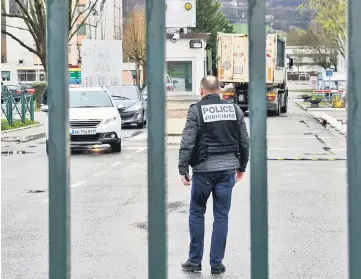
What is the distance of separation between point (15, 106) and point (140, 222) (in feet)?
74.1

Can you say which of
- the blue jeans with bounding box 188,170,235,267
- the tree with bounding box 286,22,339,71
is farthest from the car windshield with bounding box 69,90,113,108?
the tree with bounding box 286,22,339,71

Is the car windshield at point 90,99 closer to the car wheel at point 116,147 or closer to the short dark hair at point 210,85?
the car wheel at point 116,147

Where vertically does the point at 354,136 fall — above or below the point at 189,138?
above

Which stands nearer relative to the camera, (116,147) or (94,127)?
(94,127)

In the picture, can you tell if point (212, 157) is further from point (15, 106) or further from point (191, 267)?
point (15, 106)

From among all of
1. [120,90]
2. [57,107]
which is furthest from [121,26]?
[57,107]

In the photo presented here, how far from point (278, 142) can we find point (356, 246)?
21.8 m

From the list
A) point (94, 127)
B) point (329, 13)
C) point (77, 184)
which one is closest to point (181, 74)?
point (329, 13)

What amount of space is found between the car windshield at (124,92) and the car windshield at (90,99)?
377 inches

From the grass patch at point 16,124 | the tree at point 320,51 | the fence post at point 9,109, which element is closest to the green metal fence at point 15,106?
the fence post at point 9,109

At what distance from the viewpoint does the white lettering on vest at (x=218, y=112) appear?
24.2 feet

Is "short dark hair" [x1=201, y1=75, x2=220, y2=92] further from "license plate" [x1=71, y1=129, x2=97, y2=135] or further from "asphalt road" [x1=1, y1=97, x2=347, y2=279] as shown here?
"license plate" [x1=71, y1=129, x2=97, y2=135]

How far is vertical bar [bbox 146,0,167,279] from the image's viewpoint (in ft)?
6.12

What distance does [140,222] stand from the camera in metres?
10.3
